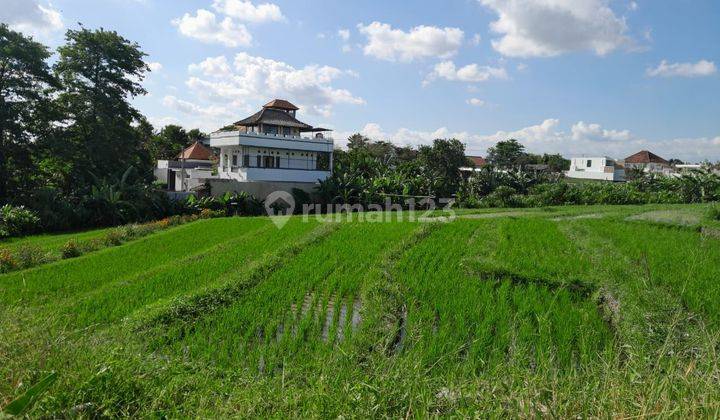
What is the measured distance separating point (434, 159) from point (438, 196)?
330 inches

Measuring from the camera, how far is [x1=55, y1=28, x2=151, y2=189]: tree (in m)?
19.5

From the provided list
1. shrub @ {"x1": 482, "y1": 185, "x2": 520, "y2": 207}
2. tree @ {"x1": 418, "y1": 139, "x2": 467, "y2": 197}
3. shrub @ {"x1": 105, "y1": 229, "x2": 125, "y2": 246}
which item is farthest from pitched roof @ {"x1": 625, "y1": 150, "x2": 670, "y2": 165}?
shrub @ {"x1": 105, "y1": 229, "x2": 125, "y2": 246}

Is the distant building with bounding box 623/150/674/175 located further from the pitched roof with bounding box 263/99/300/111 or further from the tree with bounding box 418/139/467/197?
the pitched roof with bounding box 263/99/300/111

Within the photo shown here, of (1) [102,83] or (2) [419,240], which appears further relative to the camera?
(1) [102,83]

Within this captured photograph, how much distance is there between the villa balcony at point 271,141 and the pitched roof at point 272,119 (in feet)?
7.87

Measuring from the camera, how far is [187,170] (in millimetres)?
26172

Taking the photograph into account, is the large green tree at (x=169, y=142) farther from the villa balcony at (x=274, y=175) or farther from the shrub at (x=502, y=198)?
the shrub at (x=502, y=198)

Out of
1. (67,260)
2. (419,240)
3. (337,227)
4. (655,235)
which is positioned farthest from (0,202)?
(655,235)

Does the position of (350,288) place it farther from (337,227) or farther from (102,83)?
(102,83)

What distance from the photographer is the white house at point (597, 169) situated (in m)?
41.9

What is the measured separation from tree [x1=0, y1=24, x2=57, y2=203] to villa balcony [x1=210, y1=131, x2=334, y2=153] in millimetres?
7137

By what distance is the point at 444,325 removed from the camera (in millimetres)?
5258

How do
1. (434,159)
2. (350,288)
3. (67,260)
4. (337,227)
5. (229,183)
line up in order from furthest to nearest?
(434,159) < (229,183) < (337,227) < (67,260) < (350,288)

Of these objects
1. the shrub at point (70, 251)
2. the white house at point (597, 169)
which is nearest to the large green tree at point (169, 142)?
the shrub at point (70, 251)
